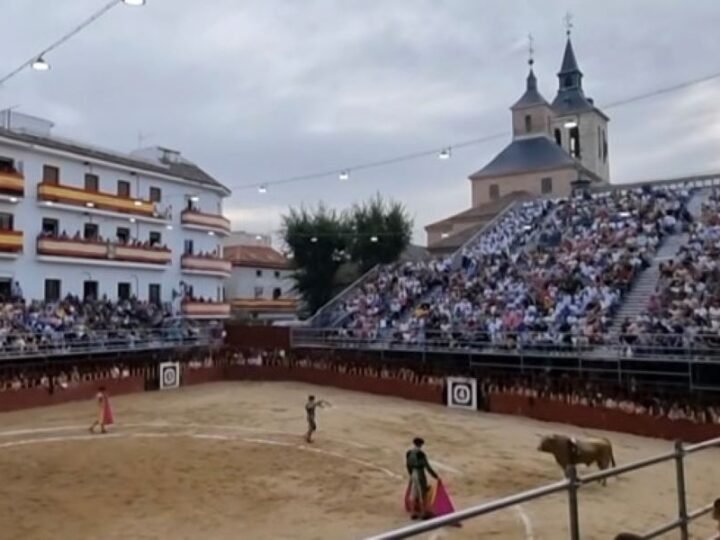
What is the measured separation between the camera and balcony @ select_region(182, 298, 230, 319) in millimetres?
43781

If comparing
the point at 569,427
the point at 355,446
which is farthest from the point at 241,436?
the point at 569,427

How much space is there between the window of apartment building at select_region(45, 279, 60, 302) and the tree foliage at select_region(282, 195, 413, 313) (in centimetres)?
1825

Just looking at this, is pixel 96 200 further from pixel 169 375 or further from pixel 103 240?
pixel 169 375

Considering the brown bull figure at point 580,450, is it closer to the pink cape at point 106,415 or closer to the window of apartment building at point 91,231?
the pink cape at point 106,415

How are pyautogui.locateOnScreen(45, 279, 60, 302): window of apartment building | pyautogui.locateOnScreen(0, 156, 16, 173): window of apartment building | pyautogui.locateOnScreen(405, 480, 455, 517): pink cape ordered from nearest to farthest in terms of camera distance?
pyautogui.locateOnScreen(405, 480, 455, 517): pink cape
pyautogui.locateOnScreen(0, 156, 16, 173): window of apartment building
pyautogui.locateOnScreen(45, 279, 60, 302): window of apartment building

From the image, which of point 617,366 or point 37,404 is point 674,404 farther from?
point 37,404

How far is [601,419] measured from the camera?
24.1m

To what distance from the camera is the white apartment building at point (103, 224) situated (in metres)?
36.0

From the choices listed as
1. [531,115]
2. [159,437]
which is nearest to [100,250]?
[159,437]

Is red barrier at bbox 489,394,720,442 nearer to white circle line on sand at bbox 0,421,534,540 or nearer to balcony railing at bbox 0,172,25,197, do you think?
white circle line on sand at bbox 0,421,534,540

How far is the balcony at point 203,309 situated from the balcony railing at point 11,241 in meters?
11.1

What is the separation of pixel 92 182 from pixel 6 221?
21.1 feet

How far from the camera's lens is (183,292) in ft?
149

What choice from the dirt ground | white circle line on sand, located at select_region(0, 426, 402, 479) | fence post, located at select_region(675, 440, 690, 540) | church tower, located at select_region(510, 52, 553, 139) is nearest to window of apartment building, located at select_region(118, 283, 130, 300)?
the dirt ground
